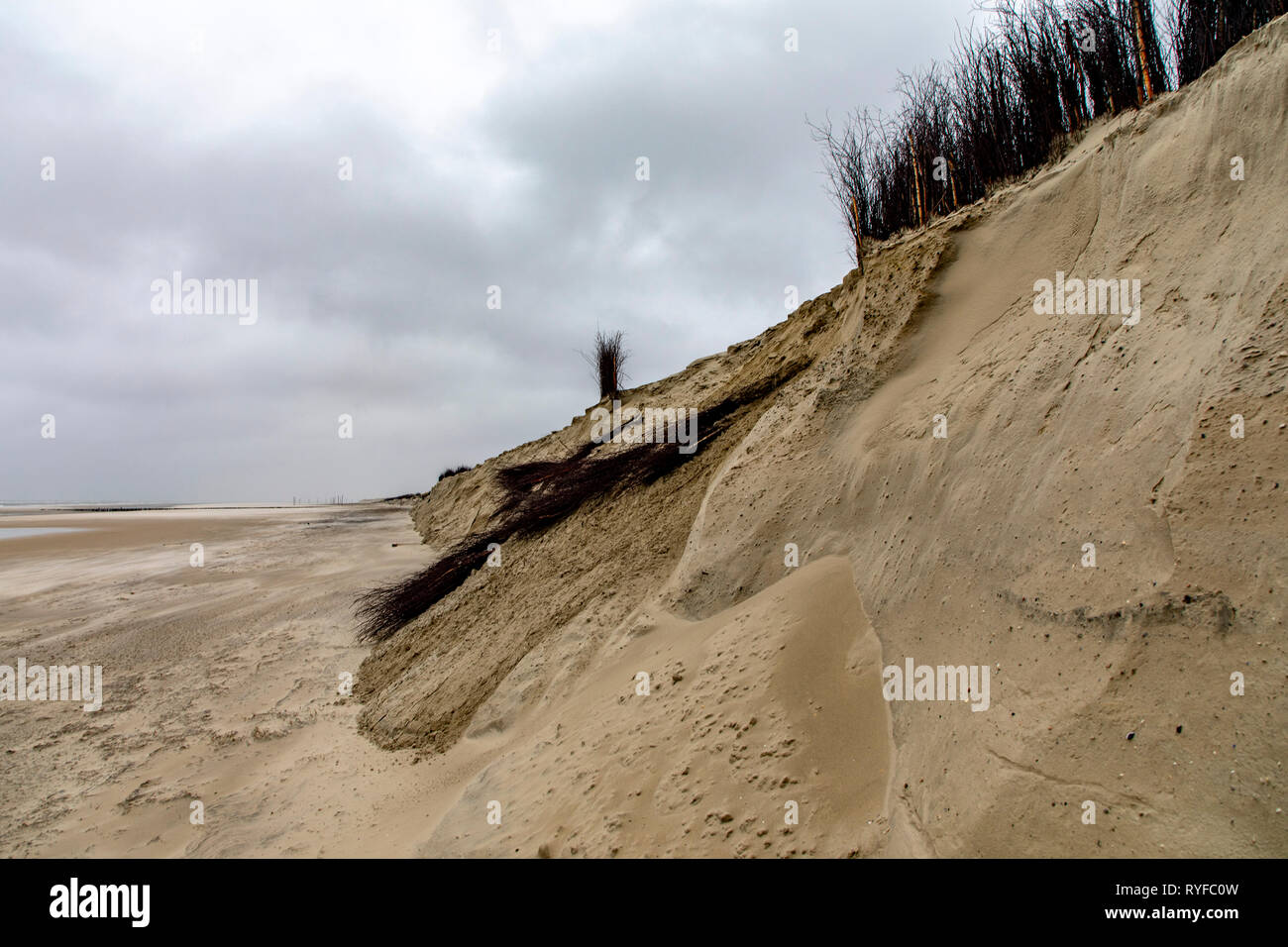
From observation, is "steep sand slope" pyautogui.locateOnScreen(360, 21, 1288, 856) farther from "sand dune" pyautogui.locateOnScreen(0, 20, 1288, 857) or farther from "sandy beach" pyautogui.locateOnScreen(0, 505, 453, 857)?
"sandy beach" pyautogui.locateOnScreen(0, 505, 453, 857)

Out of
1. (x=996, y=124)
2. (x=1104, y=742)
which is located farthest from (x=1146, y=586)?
(x=996, y=124)

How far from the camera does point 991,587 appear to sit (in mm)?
2494

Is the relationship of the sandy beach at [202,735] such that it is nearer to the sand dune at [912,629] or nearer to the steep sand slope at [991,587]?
the sand dune at [912,629]

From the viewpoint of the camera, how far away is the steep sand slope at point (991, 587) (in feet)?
5.74

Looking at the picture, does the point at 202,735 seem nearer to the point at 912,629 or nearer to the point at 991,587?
the point at 912,629

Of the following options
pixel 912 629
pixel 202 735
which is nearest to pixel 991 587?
pixel 912 629

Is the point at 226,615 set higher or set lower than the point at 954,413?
lower

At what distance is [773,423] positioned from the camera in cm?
475

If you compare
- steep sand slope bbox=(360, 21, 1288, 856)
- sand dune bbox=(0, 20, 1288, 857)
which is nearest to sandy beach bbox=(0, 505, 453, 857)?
sand dune bbox=(0, 20, 1288, 857)

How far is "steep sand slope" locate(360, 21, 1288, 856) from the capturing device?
1.75 m

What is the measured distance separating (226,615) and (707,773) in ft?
25.8

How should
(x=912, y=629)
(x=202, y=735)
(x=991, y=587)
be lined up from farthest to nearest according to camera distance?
(x=202, y=735), (x=912, y=629), (x=991, y=587)
